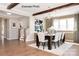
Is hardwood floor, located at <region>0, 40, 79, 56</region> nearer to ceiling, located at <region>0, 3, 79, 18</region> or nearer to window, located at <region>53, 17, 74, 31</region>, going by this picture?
window, located at <region>53, 17, 74, 31</region>

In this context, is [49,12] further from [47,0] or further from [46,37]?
[46,37]

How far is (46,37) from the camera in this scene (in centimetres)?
491

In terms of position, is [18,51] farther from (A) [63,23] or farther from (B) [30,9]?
(A) [63,23]

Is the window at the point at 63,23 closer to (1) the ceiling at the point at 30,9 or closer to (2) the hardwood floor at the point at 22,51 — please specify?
(1) the ceiling at the point at 30,9

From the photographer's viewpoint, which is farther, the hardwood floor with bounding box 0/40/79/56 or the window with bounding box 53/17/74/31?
the hardwood floor with bounding box 0/40/79/56

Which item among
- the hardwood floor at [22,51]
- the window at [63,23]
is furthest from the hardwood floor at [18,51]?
the window at [63,23]

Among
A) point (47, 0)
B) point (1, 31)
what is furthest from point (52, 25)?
point (1, 31)

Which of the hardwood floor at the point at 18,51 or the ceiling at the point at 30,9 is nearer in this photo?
the ceiling at the point at 30,9

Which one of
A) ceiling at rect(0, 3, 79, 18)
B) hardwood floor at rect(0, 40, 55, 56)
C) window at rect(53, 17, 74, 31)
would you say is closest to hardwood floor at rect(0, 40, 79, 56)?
hardwood floor at rect(0, 40, 55, 56)

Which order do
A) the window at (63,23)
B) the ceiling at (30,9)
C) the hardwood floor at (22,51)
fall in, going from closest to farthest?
the ceiling at (30,9) < the window at (63,23) < the hardwood floor at (22,51)

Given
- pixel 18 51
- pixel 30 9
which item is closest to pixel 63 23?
pixel 30 9

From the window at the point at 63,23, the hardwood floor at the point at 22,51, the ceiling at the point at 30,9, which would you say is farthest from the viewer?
the hardwood floor at the point at 22,51

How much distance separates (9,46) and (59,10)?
2.67 metres

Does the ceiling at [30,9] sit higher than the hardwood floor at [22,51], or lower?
higher
